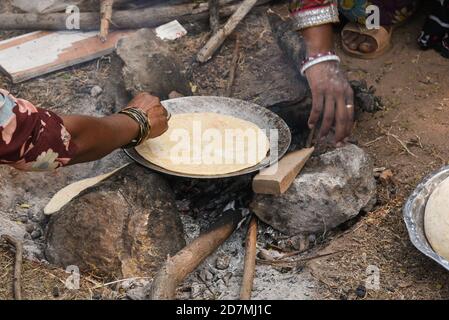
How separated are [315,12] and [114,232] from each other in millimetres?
1558

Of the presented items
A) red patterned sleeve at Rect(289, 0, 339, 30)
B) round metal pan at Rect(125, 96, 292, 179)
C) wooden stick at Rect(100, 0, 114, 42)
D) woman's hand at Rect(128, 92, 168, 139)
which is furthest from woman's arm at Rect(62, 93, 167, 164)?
wooden stick at Rect(100, 0, 114, 42)

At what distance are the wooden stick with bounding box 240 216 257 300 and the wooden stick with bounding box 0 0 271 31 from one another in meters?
2.19

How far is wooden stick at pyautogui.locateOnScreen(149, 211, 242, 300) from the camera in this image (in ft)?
8.84

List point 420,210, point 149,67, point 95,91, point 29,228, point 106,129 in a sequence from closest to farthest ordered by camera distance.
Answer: point 106,129, point 420,210, point 29,228, point 149,67, point 95,91

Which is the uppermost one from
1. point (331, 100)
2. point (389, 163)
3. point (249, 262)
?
point (331, 100)

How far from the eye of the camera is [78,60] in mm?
4488

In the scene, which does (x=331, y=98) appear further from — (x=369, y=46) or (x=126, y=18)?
(x=126, y=18)

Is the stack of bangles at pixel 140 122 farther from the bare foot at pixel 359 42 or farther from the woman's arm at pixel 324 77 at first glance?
the bare foot at pixel 359 42

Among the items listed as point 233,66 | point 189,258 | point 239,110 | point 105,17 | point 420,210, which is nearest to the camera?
point 189,258

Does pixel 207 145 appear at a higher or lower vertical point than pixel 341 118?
lower

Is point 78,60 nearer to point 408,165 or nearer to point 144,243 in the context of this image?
point 144,243

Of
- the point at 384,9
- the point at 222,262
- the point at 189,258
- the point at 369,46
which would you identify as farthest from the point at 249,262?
the point at 384,9

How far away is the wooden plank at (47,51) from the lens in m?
4.38

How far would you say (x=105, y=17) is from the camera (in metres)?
4.73
